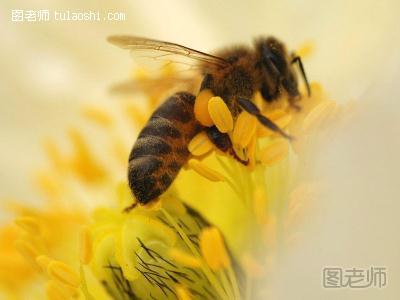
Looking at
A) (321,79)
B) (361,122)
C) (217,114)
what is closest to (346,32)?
(321,79)

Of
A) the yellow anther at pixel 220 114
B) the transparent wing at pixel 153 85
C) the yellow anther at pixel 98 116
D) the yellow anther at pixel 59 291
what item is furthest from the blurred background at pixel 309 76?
the yellow anther at pixel 59 291

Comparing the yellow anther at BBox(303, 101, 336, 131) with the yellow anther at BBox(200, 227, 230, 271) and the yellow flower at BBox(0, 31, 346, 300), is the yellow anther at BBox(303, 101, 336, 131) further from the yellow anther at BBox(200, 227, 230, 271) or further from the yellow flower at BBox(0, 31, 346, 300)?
the yellow anther at BBox(200, 227, 230, 271)

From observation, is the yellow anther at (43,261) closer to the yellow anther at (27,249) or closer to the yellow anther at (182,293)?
the yellow anther at (27,249)

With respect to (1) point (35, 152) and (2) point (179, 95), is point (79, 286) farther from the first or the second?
(1) point (35, 152)

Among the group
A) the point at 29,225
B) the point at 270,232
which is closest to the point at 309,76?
the point at 270,232

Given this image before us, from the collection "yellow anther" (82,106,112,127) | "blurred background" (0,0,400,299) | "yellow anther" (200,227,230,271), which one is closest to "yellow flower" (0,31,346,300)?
"yellow anther" (200,227,230,271)

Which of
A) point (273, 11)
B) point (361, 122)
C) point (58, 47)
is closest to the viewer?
point (361, 122)
